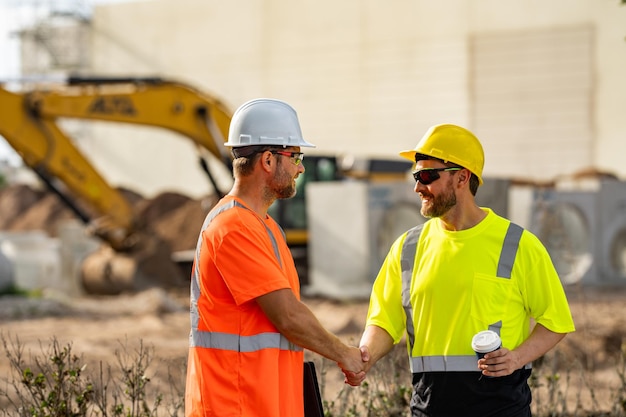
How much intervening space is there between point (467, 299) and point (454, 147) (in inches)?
23.7

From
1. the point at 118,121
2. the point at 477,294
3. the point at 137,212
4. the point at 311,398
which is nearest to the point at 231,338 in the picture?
the point at 311,398

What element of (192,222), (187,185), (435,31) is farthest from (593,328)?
(187,185)

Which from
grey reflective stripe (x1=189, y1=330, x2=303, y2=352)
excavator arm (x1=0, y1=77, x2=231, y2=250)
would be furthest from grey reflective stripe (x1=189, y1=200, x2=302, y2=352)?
excavator arm (x1=0, y1=77, x2=231, y2=250)

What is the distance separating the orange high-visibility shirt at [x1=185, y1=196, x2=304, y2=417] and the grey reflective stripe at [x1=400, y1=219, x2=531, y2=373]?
57 cm

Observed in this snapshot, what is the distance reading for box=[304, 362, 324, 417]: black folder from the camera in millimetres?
3494

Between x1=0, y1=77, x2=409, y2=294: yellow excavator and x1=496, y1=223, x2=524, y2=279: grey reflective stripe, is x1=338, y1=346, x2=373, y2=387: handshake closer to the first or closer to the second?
x1=496, y1=223, x2=524, y2=279: grey reflective stripe

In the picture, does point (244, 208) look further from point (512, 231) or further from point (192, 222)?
point (192, 222)

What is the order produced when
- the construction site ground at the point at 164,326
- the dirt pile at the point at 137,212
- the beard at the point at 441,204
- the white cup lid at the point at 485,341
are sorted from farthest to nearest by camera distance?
the dirt pile at the point at 137,212 < the construction site ground at the point at 164,326 < the beard at the point at 441,204 < the white cup lid at the point at 485,341

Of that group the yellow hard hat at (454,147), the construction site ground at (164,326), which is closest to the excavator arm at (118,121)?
the construction site ground at (164,326)

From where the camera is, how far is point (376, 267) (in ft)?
63.5

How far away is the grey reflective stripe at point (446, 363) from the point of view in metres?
3.60

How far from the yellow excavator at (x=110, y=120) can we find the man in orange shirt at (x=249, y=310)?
14.7 meters

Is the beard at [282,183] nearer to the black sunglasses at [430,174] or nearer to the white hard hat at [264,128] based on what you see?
the white hard hat at [264,128]

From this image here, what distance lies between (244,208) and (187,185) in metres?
33.2
